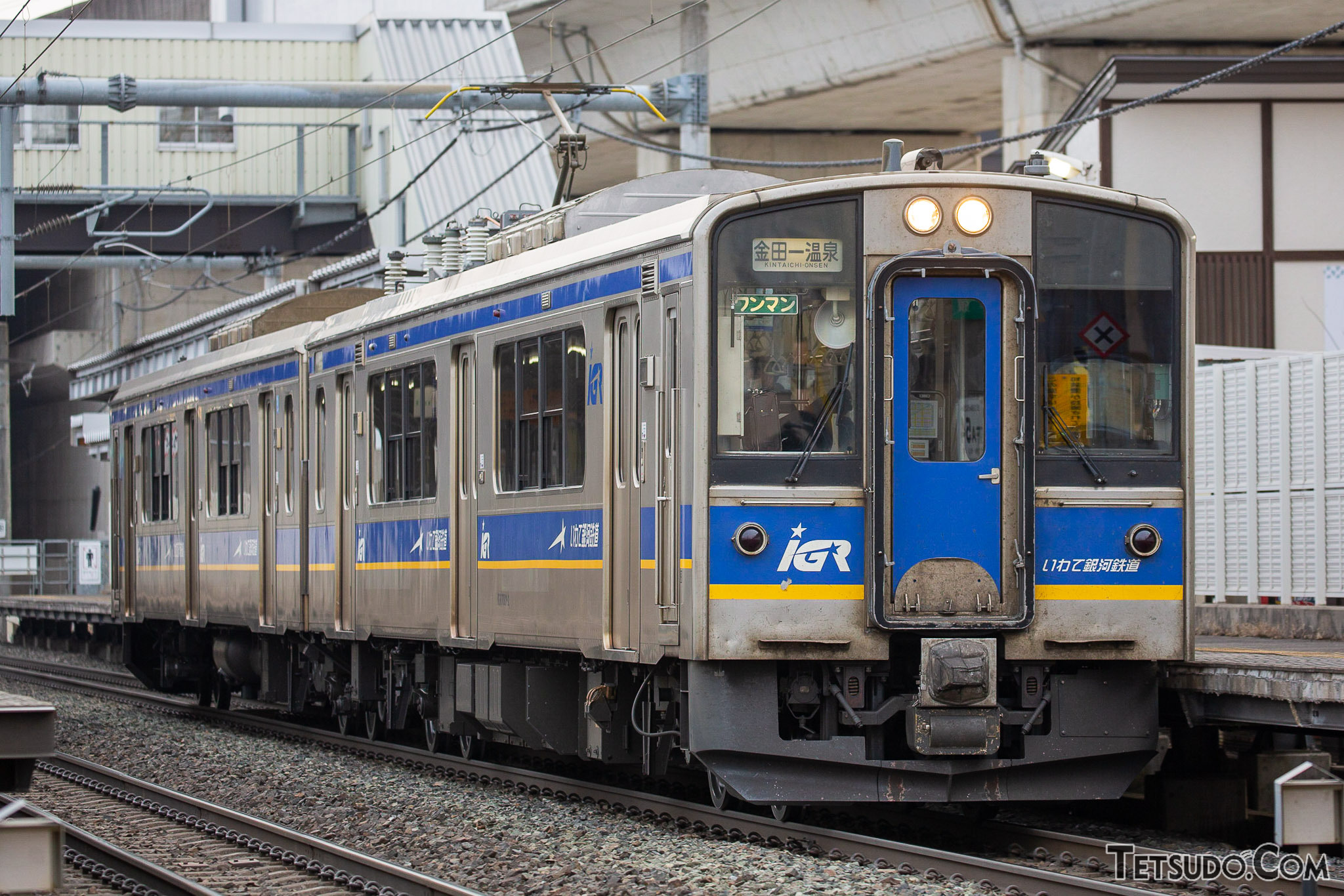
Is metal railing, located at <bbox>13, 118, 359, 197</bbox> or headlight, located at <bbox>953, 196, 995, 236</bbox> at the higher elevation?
metal railing, located at <bbox>13, 118, 359, 197</bbox>

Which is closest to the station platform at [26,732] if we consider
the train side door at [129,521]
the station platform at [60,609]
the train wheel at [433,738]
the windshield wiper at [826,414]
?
the windshield wiper at [826,414]

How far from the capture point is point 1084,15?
26578 millimetres

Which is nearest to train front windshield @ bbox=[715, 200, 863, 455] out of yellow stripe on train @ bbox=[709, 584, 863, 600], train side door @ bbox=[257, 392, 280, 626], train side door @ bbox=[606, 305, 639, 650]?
yellow stripe on train @ bbox=[709, 584, 863, 600]

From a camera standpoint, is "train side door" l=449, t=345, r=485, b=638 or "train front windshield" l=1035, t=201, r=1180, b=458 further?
"train side door" l=449, t=345, r=485, b=638

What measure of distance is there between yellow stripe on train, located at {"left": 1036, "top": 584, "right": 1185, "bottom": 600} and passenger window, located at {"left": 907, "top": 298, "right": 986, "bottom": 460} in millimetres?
747

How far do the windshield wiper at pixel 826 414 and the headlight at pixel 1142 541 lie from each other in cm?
157

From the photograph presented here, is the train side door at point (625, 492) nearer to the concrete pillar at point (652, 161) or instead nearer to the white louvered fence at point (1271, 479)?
the white louvered fence at point (1271, 479)

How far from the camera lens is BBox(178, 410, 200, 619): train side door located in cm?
1830

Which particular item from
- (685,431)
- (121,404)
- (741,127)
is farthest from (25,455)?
(685,431)

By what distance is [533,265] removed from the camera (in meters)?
11.4

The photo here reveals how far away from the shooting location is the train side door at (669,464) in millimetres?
9438

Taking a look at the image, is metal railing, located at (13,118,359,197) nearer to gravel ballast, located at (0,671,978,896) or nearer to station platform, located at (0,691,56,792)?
gravel ballast, located at (0,671,978,896)

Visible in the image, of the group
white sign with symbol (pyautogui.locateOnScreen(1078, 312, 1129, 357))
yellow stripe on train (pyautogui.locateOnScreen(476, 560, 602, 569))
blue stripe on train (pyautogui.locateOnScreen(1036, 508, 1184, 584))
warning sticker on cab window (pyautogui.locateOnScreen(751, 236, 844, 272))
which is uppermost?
warning sticker on cab window (pyautogui.locateOnScreen(751, 236, 844, 272))

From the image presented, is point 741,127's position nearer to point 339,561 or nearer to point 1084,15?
point 1084,15
